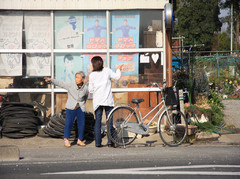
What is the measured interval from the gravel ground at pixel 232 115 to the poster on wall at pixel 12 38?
611 cm

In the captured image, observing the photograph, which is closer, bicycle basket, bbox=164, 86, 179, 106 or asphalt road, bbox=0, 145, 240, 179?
asphalt road, bbox=0, 145, 240, 179

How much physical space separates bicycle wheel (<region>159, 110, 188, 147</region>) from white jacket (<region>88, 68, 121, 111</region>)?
4.37 feet

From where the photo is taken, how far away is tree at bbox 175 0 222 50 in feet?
187

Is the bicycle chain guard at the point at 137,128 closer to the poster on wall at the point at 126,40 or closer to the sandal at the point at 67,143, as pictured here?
the sandal at the point at 67,143

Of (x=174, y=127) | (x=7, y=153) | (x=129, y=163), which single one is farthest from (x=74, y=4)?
(x=129, y=163)

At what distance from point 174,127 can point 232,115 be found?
5.21m

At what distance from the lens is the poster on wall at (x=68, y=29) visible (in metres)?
10.6

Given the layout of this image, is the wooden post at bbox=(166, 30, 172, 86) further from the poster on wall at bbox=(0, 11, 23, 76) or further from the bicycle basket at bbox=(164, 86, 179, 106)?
the poster on wall at bbox=(0, 11, 23, 76)

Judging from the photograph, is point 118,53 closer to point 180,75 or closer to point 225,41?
point 180,75

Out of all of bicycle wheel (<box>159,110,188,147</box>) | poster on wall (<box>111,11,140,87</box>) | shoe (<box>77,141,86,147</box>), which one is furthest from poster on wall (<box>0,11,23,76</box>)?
bicycle wheel (<box>159,110,188,147</box>)

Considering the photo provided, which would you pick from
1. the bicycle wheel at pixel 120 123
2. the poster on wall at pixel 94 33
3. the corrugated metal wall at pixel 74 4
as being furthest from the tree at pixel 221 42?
the bicycle wheel at pixel 120 123

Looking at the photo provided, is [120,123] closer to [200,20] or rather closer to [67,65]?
[67,65]

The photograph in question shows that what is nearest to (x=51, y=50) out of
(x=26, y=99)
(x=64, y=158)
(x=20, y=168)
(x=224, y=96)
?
(x=26, y=99)

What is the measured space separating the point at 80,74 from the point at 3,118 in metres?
2.41
